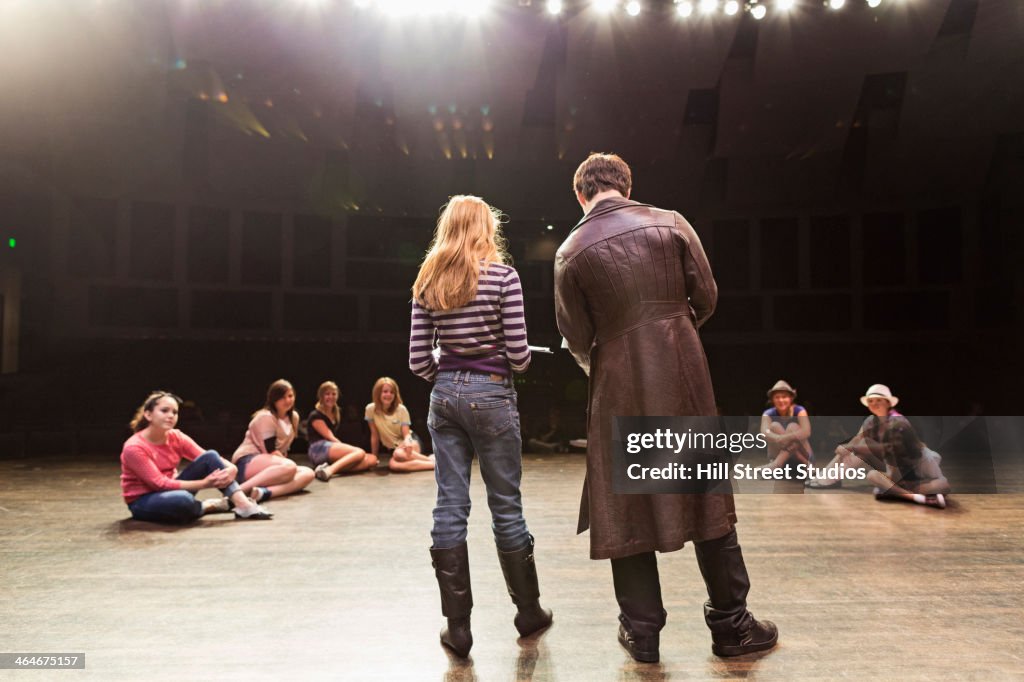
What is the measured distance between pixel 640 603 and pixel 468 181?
31.8 feet

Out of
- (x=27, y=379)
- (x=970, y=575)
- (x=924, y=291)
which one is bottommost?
(x=970, y=575)

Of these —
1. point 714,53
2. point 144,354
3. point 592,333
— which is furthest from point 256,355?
point 592,333

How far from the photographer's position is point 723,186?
11.1 m

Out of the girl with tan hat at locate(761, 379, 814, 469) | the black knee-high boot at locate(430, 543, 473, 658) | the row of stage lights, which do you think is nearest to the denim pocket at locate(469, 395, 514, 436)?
the black knee-high boot at locate(430, 543, 473, 658)

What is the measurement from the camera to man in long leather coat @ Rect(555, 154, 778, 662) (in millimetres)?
1981

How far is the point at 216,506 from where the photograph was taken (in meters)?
4.28

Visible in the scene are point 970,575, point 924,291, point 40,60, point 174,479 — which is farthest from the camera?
point 924,291

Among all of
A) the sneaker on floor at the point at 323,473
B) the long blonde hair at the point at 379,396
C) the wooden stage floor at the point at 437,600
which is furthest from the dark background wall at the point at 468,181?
the wooden stage floor at the point at 437,600

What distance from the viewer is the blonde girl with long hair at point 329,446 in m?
6.22

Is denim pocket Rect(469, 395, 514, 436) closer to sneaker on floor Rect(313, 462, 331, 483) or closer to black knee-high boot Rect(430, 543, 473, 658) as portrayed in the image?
black knee-high boot Rect(430, 543, 473, 658)

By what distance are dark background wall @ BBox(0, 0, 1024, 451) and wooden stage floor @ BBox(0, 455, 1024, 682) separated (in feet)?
19.1

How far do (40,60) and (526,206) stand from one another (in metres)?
6.92

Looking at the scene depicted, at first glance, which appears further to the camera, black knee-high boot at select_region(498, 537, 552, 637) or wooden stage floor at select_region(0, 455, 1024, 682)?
black knee-high boot at select_region(498, 537, 552, 637)

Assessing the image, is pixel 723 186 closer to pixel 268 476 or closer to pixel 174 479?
pixel 268 476
